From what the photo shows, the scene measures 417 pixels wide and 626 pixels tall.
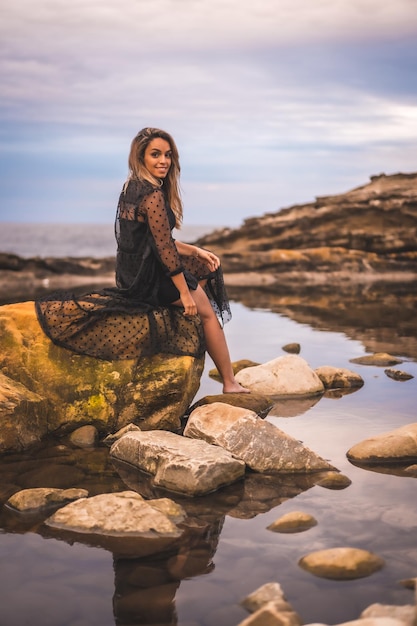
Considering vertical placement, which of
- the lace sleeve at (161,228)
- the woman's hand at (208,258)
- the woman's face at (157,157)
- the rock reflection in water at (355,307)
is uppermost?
the woman's face at (157,157)

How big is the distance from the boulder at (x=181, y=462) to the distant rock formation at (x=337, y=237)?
1583 cm

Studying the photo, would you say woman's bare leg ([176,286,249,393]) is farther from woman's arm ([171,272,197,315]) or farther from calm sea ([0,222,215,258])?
calm sea ([0,222,215,258])

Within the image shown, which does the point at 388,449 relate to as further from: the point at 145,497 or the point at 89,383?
the point at 89,383

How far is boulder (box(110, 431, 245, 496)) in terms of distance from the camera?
4320 mm

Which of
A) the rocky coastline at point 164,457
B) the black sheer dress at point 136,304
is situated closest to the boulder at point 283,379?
the rocky coastline at point 164,457

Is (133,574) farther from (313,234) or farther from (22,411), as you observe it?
(313,234)

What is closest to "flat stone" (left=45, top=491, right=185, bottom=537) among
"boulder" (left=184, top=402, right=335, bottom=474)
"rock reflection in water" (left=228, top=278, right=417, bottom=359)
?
"boulder" (left=184, top=402, right=335, bottom=474)

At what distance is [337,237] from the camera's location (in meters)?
22.4

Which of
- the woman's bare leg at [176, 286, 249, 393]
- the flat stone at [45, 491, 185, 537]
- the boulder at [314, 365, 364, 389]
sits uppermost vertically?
the woman's bare leg at [176, 286, 249, 393]

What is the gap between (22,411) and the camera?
5242 mm

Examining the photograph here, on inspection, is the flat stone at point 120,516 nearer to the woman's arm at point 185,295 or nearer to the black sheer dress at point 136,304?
the black sheer dress at point 136,304

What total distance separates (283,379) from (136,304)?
174 cm

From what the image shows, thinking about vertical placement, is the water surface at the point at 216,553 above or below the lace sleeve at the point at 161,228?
below

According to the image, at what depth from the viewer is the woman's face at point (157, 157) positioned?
580cm
